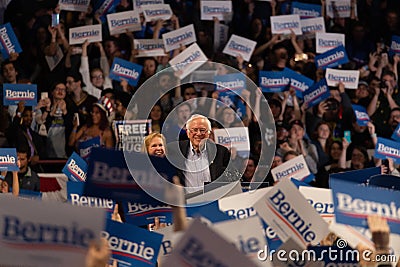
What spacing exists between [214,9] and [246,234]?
7195 mm

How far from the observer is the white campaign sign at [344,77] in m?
10.4

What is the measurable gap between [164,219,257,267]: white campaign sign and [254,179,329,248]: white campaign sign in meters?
0.98

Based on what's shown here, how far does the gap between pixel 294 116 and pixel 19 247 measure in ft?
23.8

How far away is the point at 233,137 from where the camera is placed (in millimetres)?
9148

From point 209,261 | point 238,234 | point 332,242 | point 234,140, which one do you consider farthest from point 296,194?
point 234,140

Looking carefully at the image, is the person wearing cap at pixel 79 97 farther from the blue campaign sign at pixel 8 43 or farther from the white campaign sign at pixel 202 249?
the white campaign sign at pixel 202 249

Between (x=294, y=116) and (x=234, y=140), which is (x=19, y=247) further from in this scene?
(x=294, y=116)

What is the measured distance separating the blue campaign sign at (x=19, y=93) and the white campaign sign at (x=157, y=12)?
160cm

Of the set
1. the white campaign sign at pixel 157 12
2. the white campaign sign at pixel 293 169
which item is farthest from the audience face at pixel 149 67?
the white campaign sign at pixel 293 169

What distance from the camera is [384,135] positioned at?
33.1 ft

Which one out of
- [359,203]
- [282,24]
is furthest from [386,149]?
[359,203]

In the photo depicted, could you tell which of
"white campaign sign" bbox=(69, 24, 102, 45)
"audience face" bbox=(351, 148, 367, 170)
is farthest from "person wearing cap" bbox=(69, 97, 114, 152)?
"audience face" bbox=(351, 148, 367, 170)

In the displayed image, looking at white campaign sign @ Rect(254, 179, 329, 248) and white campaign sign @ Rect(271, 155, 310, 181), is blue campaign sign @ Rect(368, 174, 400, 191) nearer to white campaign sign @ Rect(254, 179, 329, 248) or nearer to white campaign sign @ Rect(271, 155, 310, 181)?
white campaign sign @ Rect(254, 179, 329, 248)

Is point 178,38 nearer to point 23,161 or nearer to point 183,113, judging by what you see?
point 183,113
